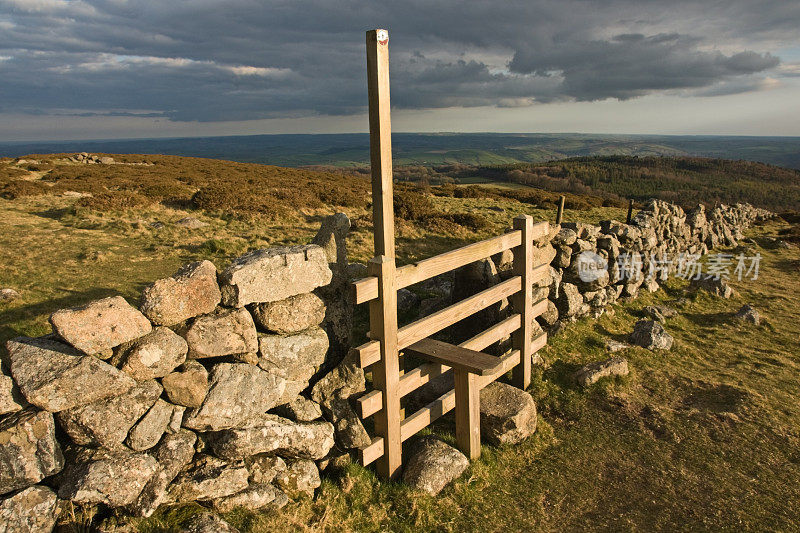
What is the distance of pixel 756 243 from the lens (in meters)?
23.9

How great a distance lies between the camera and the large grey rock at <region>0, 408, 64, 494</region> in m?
4.23

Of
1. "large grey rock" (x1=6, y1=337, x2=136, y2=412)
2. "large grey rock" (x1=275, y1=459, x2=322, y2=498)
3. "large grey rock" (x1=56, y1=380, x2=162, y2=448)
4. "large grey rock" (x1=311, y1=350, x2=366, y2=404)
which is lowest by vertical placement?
"large grey rock" (x1=275, y1=459, x2=322, y2=498)

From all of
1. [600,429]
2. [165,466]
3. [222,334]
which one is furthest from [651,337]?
[165,466]

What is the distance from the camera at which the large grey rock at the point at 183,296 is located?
5.01 m

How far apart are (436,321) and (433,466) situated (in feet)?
6.39

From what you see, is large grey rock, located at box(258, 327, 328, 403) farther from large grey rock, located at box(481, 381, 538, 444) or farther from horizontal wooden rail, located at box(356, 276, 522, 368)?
large grey rock, located at box(481, 381, 538, 444)

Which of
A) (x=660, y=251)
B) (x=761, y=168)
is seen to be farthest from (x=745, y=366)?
(x=761, y=168)

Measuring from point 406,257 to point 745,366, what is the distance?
9624mm

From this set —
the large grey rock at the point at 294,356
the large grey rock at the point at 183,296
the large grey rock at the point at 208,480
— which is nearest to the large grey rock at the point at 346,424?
the large grey rock at the point at 294,356

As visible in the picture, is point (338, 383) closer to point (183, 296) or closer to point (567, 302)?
point (183, 296)

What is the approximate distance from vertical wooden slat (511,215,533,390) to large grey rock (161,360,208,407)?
561 cm

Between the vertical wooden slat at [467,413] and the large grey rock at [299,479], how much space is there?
85.1 inches

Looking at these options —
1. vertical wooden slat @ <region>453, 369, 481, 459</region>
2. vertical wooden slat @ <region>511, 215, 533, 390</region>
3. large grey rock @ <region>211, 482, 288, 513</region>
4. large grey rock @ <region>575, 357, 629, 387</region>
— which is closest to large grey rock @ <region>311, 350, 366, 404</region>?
large grey rock @ <region>211, 482, 288, 513</region>

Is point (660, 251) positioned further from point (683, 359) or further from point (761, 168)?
point (761, 168)
